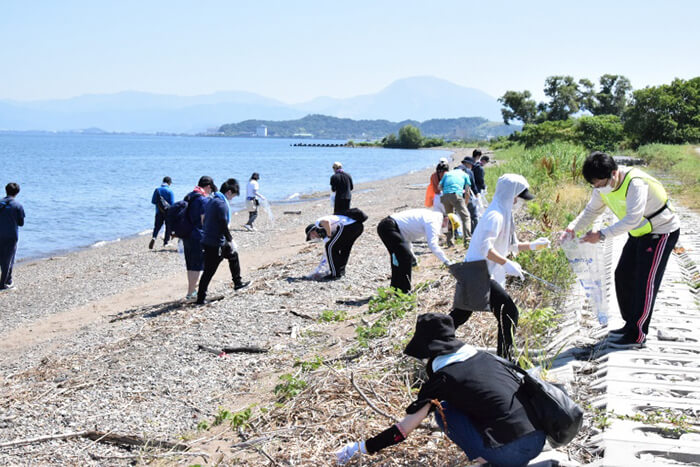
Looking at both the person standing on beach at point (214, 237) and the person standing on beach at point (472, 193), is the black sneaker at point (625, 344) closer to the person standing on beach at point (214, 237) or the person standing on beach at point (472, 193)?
the person standing on beach at point (214, 237)

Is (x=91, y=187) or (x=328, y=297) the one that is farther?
(x=91, y=187)

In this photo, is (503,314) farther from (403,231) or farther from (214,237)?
(214,237)

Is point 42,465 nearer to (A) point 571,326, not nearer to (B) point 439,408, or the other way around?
(B) point 439,408

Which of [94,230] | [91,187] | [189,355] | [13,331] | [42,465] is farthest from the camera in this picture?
[91,187]

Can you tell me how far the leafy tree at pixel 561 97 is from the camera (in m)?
82.8

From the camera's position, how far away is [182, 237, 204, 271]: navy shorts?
9.94m

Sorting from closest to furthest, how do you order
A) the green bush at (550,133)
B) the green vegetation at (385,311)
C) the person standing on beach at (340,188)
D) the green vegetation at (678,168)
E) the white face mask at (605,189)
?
the white face mask at (605,189)
the green vegetation at (385,311)
the person standing on beach at (340,188)
the green vegetation at (678,168)
the green bush at (550,133)

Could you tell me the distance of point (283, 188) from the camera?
4369 centimetres

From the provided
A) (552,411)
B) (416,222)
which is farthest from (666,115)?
(552,411)

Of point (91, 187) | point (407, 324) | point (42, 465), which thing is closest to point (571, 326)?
point (407, 324)

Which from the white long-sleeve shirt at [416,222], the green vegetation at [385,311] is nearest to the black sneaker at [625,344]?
the green vegetation at [385,311]

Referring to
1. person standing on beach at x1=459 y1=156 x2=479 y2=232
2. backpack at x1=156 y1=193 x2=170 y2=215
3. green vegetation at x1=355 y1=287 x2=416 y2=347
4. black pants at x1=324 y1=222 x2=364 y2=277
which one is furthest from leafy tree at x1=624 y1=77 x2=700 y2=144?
green vegetation at x1=355 y1=287 x2=416 y2=347

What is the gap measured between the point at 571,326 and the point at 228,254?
5.76m

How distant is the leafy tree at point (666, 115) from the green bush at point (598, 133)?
150 centimetres
